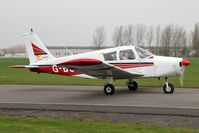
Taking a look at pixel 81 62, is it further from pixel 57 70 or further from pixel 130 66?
pixel 57 70

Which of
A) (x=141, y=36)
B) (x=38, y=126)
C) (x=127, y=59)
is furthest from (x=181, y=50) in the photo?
(x=38, y=126)

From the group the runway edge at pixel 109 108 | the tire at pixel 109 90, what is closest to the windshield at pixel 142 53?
the tire at pixel 109 90

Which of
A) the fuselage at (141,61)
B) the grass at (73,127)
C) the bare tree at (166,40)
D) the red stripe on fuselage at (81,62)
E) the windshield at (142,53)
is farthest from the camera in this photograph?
the bare tree at (166,40)

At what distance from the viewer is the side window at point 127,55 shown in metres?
16.8

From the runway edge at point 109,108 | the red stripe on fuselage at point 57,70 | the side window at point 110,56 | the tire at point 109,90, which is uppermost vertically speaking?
the side window at point 110,56

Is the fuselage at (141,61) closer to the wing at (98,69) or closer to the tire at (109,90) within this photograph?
the wing at (98,69)

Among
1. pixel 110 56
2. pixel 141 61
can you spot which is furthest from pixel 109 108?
pixel 110 56

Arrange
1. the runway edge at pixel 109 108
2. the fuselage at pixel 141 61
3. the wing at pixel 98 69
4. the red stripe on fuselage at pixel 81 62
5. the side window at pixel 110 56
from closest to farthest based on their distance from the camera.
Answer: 1. the runway edge at pixel 109 108
2. the red stripe on fuselage at pixel 81 62
3. the wing at pixel 98 69
4. the fuselage at pixel 141 61
5. the side window at pixel 110 56

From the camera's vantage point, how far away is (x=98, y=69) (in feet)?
51.8

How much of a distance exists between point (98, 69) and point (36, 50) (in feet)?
18.1

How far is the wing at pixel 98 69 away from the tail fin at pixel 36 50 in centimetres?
407

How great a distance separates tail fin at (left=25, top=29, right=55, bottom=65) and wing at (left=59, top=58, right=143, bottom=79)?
160 inches

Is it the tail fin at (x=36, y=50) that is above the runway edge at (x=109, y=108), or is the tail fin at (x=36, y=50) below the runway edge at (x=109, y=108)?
above

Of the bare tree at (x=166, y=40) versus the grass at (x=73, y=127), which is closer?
the grass at (x=73, y=127)
